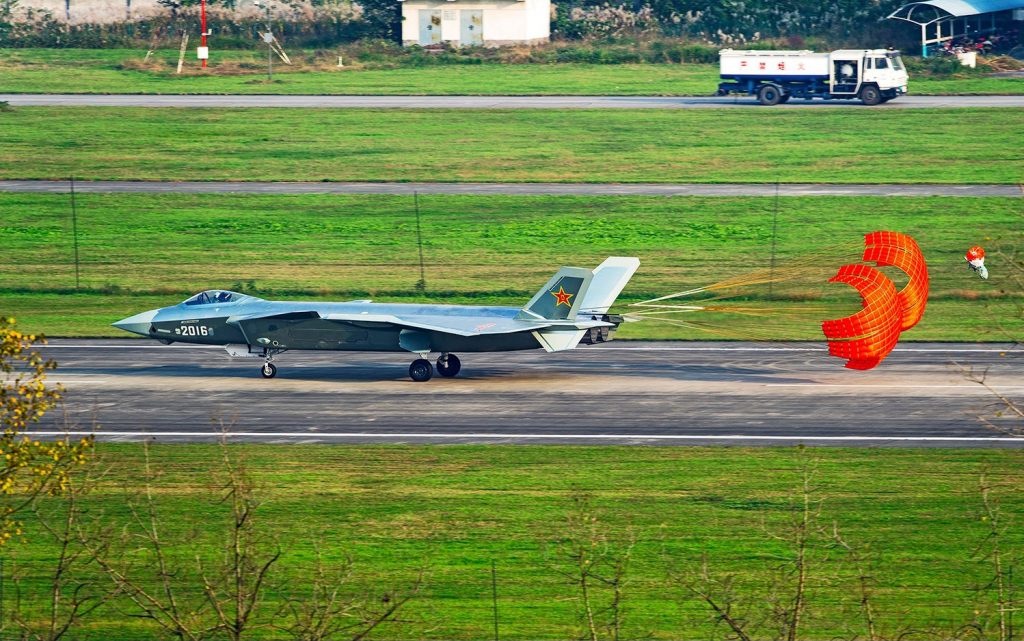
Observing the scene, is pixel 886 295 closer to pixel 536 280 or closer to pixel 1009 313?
pixel 1009 313

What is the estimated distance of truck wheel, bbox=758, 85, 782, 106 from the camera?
295 ft

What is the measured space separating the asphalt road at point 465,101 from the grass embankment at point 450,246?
21.9 meters

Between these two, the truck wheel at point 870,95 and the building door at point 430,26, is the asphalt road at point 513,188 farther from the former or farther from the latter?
the building door at point 430,26

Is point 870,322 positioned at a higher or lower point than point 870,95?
lower

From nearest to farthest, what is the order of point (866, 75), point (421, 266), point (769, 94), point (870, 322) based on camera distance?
point (870, 322)
point (421, 266)
point (866, 75)
point (769, 94)

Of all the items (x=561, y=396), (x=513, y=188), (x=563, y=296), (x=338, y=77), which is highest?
(x=338, y=77)

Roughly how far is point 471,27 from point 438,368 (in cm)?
7254

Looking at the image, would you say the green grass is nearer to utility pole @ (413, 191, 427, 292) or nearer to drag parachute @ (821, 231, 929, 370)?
drag parachute @ (821, 231, 929, 370)

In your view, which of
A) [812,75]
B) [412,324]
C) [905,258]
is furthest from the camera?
[812,75]

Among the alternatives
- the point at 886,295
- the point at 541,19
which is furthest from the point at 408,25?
the point at 886,295

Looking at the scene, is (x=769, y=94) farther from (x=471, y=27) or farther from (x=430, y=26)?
(x=430, y=26)

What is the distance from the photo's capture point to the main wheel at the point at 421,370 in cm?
4238

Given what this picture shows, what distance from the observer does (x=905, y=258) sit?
126 feet

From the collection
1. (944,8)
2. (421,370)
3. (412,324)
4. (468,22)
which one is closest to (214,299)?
(412,324)
